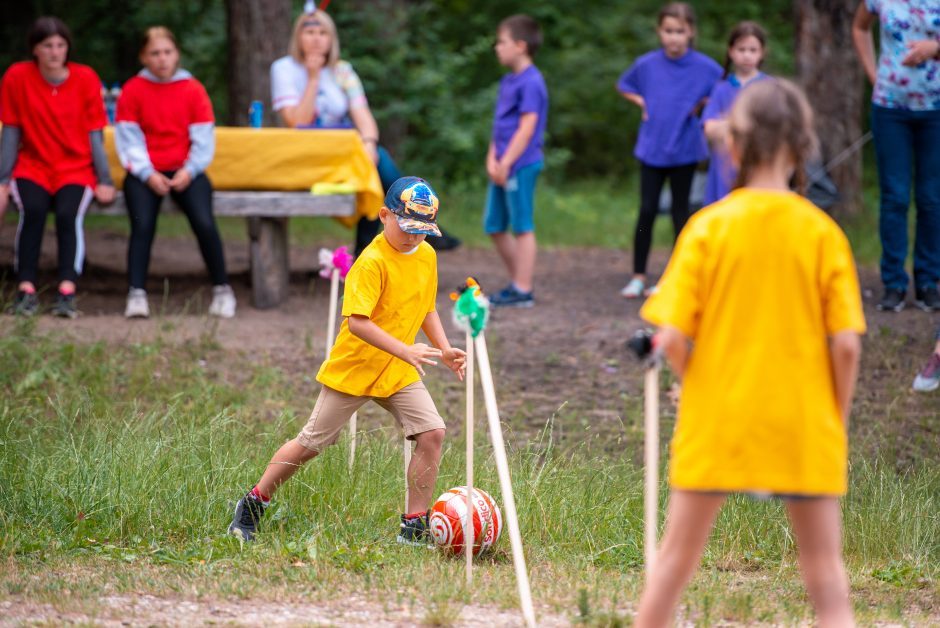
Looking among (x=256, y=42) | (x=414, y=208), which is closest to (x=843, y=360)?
(x=414, y=208)

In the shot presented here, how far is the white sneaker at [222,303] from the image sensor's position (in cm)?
806

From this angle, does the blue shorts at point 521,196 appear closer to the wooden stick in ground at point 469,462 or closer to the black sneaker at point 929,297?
the black sneaker at point 929,297

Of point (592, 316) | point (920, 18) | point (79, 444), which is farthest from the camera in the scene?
point (592, 316)

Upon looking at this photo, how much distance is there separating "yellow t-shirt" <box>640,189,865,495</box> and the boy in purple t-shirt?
5.38 m

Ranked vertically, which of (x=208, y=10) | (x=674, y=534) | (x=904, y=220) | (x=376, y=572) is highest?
(x=208, y=10)

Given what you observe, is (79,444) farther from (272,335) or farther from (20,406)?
(272,335)

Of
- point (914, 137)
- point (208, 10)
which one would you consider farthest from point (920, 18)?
point (208, 10)

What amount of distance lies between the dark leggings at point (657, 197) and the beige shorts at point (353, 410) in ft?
14.7

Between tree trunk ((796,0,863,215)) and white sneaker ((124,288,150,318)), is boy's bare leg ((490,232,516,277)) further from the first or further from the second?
tree trunk ((796,0,863,215))

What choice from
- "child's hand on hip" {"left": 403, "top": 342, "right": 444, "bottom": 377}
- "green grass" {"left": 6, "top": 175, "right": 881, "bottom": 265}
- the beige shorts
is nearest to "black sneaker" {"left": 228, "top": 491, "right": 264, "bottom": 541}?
the beige shorts

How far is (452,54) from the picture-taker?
605 inches

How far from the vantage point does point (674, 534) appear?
306cm

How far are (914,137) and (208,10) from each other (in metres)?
9.72

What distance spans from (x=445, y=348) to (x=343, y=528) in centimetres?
86
